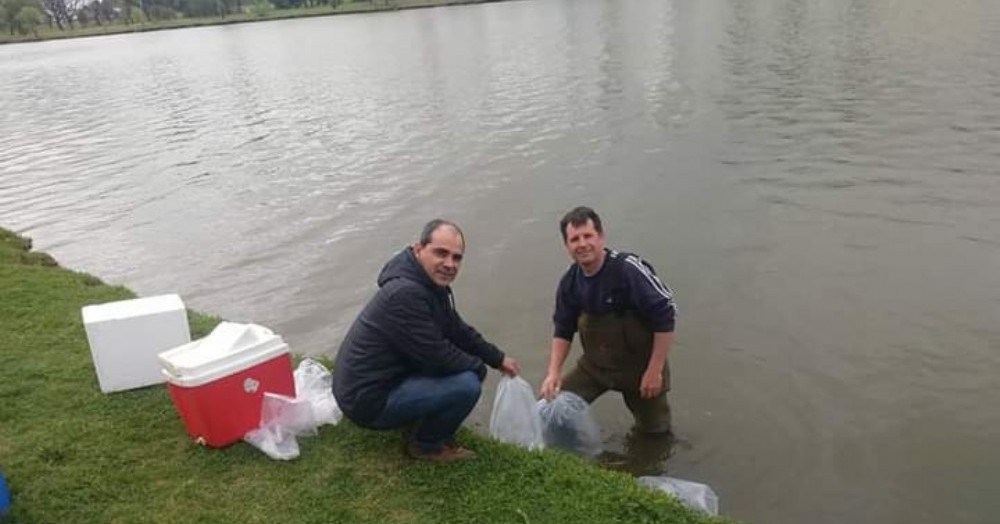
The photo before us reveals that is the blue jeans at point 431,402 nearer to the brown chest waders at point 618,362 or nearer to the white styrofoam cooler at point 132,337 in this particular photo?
→ the brown chest waders at point 618,362

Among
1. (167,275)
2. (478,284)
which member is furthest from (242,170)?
(478,284)

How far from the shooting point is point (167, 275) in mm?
11188

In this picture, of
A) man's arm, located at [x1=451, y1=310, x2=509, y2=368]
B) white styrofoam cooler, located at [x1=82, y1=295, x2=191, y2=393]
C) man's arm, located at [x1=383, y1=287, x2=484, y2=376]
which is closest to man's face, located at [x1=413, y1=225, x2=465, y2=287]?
man's arm, located at [x1=383, y1=287, x2=484, y2=376]

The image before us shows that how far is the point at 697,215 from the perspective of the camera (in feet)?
38.0

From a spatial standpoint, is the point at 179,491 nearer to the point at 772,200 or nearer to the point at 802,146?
the point at 772,200

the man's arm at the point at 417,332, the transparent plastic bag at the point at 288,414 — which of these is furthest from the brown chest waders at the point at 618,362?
the transparent plastic bag at the point at 288,414

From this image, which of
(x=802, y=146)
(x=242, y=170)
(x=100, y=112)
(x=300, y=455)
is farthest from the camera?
(x=100, y=112)

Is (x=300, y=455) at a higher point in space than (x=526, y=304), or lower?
higher

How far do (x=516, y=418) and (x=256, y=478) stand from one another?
5.60ft

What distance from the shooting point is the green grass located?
14.9 ft

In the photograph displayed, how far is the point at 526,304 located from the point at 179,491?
5.07 m

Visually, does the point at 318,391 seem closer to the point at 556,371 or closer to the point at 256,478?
the point at 256,478

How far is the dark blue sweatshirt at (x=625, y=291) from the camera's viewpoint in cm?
529

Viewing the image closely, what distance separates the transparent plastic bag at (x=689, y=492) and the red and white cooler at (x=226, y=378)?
2.48 meters
